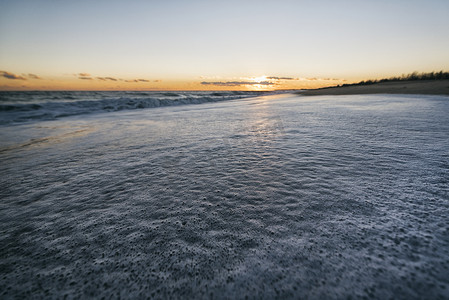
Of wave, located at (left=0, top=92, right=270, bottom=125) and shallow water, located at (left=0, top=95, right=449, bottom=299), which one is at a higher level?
shallow water, located at (left=0, top=95, right=449, bottom=299)

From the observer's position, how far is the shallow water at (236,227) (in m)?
0.71

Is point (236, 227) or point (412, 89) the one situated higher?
point (412, 89)

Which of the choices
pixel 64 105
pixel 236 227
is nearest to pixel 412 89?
pixel 236 227

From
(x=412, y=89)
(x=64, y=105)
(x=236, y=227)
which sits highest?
(x=412, y=89)

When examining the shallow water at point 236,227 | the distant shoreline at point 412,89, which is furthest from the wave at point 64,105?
the distant shoreline at point 412,89

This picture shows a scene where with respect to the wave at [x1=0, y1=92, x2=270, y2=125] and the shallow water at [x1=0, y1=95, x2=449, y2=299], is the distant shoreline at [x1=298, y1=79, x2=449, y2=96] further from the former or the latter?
the wave at [x1=0, y1=92, x2=270, y2=125]

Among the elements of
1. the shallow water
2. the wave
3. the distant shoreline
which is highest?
the distant shoreline

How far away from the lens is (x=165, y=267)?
81cm

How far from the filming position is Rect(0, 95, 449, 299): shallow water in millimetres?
709

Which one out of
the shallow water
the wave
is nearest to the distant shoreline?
the shallow water

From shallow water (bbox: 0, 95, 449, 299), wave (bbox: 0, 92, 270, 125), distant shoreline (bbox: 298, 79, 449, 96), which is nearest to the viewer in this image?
shallow water (bbox: 0, 95, 449, 299)

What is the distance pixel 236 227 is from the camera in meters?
1.02

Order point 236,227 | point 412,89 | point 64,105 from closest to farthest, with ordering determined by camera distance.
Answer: point 236,227
point 412,89
point 64,105

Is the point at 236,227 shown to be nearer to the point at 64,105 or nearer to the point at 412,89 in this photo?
the point at 412,89
